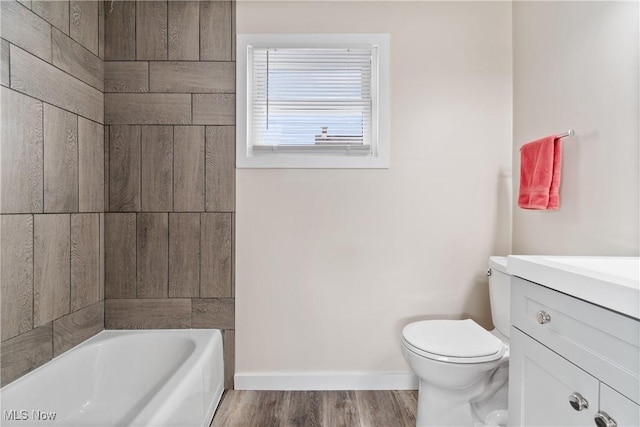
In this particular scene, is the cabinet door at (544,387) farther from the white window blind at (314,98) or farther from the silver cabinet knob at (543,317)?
the white window blind at (314,98)

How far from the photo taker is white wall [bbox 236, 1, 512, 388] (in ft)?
6.95

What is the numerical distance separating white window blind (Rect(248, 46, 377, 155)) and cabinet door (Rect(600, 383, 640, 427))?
5.28 feet

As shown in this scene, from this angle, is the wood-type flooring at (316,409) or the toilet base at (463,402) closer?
the toilet base at (463,402)

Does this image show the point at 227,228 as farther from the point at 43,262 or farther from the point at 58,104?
the point at 58,104

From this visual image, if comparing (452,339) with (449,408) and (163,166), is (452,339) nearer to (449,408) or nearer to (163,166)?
(449,408)

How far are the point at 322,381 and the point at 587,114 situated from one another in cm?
194

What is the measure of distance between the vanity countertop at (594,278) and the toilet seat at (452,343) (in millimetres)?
504

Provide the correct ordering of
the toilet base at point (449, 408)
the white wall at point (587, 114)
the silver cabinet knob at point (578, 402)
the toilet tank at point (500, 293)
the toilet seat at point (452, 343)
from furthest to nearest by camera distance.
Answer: the toilet tank at point (500, 293), the toilet base at point (449, 408), the toilet seat at point (452, 343), the white wall at point (587, 114), the silver cabinet knob at point (578, 402)

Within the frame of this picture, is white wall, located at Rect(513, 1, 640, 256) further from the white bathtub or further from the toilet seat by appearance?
the white bathtub

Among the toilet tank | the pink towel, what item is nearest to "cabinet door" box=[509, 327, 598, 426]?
the toilet tank

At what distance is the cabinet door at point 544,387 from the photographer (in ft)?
2.95

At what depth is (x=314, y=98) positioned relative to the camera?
217 centimetres

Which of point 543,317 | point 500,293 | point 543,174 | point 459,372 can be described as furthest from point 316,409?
point 543,174

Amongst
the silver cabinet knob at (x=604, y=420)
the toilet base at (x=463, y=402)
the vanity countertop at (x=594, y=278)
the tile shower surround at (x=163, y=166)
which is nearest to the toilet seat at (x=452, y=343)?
the toilet base at (x=463, y=402)
